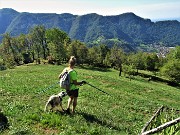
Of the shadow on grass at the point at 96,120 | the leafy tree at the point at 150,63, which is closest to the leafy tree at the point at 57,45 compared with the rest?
the leafy tree at the point at 150,63

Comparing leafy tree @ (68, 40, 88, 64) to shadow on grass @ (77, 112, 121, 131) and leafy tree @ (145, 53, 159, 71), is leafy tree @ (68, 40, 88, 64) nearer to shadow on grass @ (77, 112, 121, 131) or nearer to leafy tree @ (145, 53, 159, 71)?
leafy tree @ (145, 53, 159, 71)

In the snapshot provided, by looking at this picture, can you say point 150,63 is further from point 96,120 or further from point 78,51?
point 96,120

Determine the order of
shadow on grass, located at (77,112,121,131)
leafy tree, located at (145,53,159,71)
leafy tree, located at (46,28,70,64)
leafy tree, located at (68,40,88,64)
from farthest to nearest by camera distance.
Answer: leafy tree, located at (145,53,159,71) → leafy tree, located at (68,40,88,64) → leafy tree, located at (46,28,70,64) → shadow on grass, located at (77,112,121,131)

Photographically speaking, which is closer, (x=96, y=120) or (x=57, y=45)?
(x=96, y=120)

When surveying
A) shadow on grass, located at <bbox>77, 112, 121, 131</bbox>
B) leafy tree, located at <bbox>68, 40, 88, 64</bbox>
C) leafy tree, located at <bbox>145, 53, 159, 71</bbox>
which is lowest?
leafy tree, located at <bbox>145, 53, 159, 71</bbox>

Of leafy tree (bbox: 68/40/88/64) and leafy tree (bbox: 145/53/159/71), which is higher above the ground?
leafy tree (bbox: 68/40/88/64)

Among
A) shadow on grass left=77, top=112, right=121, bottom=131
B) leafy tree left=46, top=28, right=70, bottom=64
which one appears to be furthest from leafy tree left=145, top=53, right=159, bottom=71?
shadow on grass left=77, top=112, right=121, bottom=131

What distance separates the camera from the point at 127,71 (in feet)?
293

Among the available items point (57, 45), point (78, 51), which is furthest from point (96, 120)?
point (78, 51)

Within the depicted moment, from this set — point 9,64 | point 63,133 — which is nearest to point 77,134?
point 63,133

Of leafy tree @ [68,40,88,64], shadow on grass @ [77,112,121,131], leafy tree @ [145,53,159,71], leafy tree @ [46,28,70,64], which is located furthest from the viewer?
leafy tree @ [145,53,159,71]

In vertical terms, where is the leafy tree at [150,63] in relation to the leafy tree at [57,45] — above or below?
below

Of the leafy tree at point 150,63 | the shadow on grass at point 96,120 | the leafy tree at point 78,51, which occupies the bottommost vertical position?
the leafy tree at point 150,63

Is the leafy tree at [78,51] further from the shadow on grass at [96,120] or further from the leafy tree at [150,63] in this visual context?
the shadow on grass at [96,120]
